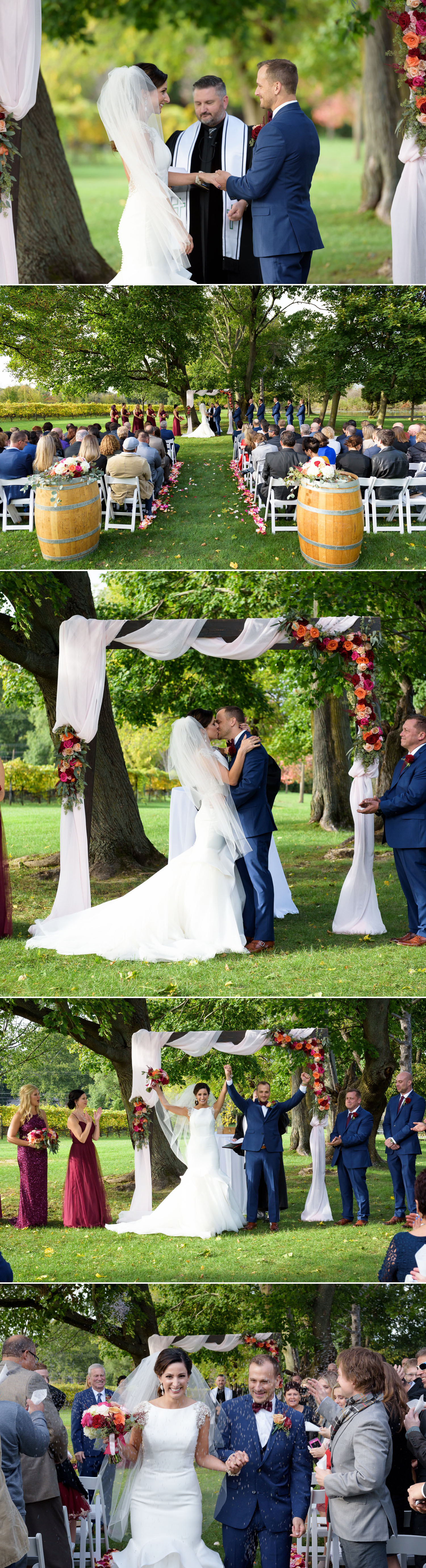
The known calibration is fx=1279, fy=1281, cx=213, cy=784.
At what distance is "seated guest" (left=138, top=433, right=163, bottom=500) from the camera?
9875 millimetres

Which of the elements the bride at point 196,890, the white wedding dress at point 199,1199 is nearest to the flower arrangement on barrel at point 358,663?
the bride at point 196,890

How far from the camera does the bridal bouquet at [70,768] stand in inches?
401

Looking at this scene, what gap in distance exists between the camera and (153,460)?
32.5 feet

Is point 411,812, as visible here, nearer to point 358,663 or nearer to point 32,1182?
point 358,663

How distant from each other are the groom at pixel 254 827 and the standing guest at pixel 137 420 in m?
2.29

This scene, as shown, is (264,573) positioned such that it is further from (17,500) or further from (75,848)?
(75,848)

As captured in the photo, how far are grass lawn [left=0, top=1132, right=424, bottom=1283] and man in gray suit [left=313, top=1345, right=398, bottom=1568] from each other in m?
3.95

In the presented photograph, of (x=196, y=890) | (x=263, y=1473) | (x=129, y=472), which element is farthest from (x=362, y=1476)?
(x=129, y=472)

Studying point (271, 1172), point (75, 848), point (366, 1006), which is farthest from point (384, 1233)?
point (75, 848)

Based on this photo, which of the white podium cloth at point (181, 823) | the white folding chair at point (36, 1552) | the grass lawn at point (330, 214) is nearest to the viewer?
the white folding chair at point (36, 1552)

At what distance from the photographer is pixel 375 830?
1473cm

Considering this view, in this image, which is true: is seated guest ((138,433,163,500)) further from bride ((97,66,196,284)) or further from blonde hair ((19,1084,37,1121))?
blonde hair ((19,1084,37,1121))

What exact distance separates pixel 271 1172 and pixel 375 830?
5246 millimetres

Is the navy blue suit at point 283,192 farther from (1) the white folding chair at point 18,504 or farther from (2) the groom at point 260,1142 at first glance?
(2) the groom at point 260,1142
